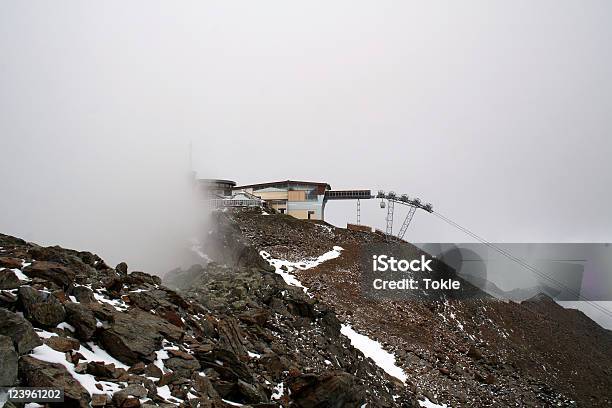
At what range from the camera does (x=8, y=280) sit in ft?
27.5

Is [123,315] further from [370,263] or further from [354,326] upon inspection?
[370,263]

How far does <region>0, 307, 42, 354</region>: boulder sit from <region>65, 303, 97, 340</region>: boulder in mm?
1308

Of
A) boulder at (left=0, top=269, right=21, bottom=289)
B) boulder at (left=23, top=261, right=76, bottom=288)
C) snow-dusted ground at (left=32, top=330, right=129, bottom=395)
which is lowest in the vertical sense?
snow-dusted ground at (left=32, top=330, right=129, bottom=395)

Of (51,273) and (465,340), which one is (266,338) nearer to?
(51,273)

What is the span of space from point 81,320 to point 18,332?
164 centimetres

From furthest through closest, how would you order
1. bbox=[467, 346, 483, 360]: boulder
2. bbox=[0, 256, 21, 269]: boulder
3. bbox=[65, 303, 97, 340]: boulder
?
bbox=[467, 346, 483, 360]: boulder
bbox=[0, 256, 21, 269]: boulder
bbox=[65, 303, 97, 340]: boulder

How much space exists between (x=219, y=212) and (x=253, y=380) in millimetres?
36338

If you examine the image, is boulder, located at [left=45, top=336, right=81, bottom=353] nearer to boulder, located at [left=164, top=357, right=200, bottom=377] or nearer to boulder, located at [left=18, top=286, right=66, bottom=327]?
boulder, located at [left=18, top=286, right=66, bottom=327]

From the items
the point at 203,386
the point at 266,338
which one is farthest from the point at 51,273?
the point at 266,338

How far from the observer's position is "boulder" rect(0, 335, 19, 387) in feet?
18.2

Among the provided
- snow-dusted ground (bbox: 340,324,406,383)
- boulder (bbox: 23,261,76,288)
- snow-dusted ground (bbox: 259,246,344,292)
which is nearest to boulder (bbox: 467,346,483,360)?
snow-dusted ground (bbox: 340,324,406,383)

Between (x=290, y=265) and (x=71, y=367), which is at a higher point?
(x=71, y=367)

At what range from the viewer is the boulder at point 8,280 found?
830 cm

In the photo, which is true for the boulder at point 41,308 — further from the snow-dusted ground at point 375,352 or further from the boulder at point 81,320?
the snow-dusted ground at point 375,352
